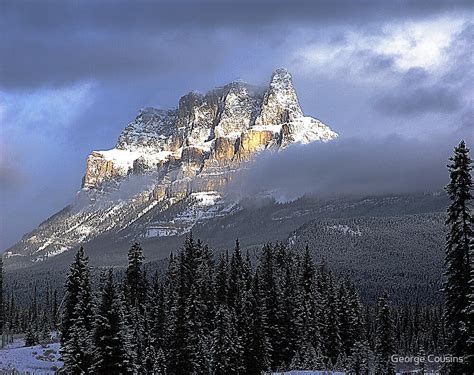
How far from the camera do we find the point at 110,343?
147 ft

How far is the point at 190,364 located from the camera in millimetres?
67812

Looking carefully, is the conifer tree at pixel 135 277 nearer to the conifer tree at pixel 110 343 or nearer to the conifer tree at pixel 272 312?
the conifer tree at pixel 272 312

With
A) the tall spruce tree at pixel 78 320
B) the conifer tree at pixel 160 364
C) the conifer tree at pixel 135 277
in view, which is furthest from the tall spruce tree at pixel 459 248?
the conifer tree at pixel 135 277

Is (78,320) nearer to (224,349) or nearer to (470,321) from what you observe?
(224,349)

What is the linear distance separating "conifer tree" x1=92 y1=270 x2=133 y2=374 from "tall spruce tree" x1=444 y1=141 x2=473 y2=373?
18344 millimetres

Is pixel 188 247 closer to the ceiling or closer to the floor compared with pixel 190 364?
closer to the ceiling

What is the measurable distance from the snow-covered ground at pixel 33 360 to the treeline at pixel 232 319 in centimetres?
468

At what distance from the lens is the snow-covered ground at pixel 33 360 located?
65.7 meters

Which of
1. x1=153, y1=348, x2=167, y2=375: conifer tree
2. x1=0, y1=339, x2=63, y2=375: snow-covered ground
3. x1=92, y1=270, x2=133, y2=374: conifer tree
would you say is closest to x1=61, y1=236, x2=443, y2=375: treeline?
x1=153, y1=348, x2=167, y2=375: conifer tree

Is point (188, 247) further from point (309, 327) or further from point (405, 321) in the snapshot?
point (405, 321)

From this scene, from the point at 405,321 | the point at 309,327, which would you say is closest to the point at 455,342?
the point at 309,327

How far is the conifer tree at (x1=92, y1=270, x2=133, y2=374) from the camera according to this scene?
44.4 m

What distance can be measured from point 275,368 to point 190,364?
34.8 feet

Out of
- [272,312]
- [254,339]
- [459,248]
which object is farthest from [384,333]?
[459,248]
